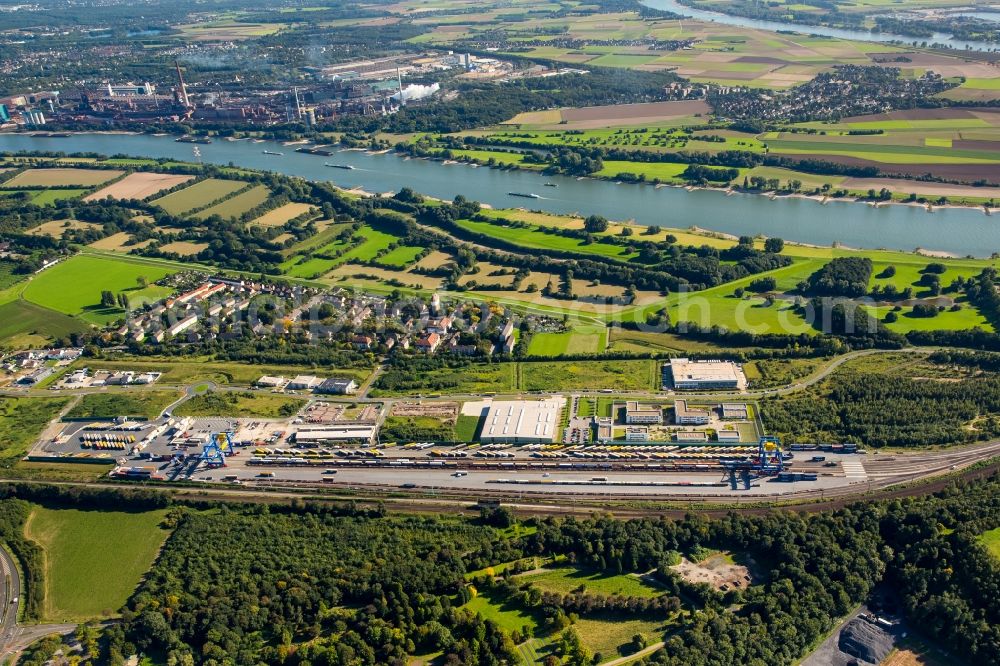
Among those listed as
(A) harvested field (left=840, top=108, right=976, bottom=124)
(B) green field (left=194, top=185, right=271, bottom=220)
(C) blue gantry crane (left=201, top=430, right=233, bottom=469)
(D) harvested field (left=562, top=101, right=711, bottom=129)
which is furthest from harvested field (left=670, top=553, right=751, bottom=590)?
(A) harvested field (left=840, top=108, right=976, bottom=124)

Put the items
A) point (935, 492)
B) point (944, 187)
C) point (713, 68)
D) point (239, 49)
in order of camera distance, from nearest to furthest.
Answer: point (935, 492) → point (944, 187) → point (713, 68) → point (239, 49)

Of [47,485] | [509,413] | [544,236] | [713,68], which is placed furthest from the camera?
[713,68]

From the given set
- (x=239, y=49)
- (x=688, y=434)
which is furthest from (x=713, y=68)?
(x=688, y=434)

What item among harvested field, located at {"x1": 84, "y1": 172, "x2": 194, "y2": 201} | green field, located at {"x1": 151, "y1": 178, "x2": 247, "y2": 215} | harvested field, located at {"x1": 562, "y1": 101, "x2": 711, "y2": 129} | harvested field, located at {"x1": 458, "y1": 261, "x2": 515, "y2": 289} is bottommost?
harvested field, located at {"x1": 458, "y1": 261, "x2": 515, "y2": 289}

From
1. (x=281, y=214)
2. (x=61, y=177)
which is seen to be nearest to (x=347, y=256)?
(x=281, y=214)

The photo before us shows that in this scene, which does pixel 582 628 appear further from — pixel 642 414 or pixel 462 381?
pixel 462 381

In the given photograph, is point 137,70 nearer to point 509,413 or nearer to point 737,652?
point 509,413

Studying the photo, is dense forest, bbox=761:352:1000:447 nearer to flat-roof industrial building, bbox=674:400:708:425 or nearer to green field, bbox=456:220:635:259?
flat-roof industrial building, bbox=674:400:708:425
